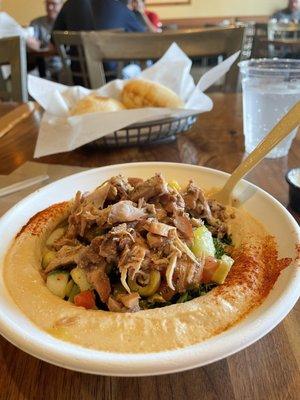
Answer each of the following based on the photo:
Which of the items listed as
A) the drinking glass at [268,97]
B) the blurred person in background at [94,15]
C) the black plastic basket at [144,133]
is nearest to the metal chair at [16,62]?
the blurred person in background at [94,15]

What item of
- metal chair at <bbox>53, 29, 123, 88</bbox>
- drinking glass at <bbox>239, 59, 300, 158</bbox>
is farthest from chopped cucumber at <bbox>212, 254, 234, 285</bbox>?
metal chair at <bbox>53, 29, 123, 88</bbox>

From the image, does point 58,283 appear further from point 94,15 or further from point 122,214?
point 94,15

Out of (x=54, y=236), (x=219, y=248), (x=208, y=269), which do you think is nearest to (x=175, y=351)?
(x=208, y=269)

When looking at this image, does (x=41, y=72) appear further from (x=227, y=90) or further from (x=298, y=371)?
(x=298, y=371)

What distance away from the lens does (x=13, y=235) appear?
0.87 meters

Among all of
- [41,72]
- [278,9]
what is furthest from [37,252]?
[278,9]

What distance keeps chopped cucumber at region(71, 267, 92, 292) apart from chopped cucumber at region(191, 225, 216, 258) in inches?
8.2

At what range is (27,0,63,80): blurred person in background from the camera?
4.84m

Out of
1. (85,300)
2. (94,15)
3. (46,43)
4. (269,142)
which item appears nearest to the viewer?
(85,300)

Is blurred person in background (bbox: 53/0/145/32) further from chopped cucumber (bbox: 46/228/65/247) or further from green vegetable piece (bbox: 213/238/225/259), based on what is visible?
green vegetable piece (bbox: 213/238/225/259)

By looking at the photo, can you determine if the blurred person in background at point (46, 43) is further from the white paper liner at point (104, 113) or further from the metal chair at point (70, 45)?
the white paper liner at point (104, 113)

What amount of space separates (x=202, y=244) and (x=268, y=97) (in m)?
0.88

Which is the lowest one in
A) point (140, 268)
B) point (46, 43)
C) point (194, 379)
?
point (46, 43)

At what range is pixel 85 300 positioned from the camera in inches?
27.5
